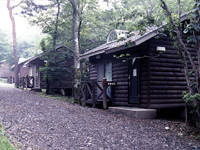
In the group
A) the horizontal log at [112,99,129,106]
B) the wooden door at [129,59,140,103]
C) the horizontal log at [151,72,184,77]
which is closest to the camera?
the horizontal log at [151,72,184,77]

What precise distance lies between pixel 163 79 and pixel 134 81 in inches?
50.9

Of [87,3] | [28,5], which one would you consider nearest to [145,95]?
[87,3]

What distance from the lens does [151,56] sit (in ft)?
31.4

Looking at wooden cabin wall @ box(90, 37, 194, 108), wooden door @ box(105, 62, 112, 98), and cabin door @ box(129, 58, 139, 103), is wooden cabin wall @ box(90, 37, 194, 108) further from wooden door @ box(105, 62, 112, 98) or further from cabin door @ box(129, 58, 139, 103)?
wooden door @ box(105, 62, 112, 98)

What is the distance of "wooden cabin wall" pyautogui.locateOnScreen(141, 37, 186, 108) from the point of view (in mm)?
9517

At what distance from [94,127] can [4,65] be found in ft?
149

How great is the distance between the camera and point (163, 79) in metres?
9.80

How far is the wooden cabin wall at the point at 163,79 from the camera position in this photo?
9517 millimetres

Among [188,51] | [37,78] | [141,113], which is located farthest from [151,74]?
[37,78]

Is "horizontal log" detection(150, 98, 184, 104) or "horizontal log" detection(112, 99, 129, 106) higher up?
"horizontal log" detection(150, 98, 184, 104)

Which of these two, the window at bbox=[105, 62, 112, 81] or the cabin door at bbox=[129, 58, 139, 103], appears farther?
the window at bbox=[105, 62, 112, 81]

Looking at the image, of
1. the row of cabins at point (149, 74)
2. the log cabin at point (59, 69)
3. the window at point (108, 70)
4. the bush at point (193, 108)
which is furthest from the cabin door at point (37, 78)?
the bush at point (193, 108)

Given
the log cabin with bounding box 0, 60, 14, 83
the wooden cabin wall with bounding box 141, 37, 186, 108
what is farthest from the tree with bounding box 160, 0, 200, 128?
the log cabin with bounding box 0, 60, 14, 83

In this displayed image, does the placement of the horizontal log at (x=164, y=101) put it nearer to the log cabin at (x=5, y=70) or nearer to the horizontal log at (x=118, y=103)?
the horizontal log at (x=118, y=103)
